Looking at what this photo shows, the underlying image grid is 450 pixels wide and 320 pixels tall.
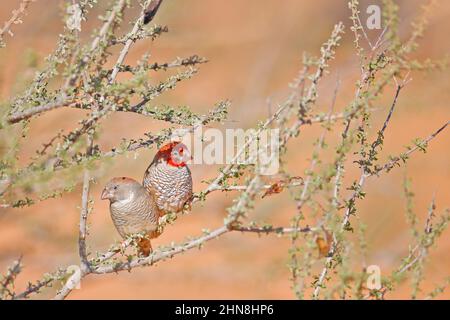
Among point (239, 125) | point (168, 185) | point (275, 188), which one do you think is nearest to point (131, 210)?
point (168, 185)

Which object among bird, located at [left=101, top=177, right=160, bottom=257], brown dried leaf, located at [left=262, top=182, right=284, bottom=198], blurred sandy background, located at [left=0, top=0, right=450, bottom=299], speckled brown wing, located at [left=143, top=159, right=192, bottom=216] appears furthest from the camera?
blurred sandy background, located at [left=0, top=0, right=450, bottom=299]

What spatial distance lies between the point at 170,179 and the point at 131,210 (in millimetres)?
246

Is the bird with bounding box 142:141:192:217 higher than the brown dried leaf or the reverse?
higher

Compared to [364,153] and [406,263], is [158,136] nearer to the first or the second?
[364,153]

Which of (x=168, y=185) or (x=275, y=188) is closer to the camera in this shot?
(x=275, y=188)

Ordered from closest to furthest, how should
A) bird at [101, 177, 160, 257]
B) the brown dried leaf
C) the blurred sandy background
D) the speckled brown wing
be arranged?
1. the brown dried leaf
2. bird at [101, 177, 160, 257]
3. the speckled brown wing
4. the blurred sandy background

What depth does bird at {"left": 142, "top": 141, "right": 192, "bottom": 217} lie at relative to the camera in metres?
2.77

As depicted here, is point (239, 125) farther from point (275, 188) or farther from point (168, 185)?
point (275, 188)

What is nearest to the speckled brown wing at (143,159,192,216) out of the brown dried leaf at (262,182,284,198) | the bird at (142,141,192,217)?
the bird at (142,141,192,217)

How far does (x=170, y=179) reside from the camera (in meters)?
2.82

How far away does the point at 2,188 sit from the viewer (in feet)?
6.43

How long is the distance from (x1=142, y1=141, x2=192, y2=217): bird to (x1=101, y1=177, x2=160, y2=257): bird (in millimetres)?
81

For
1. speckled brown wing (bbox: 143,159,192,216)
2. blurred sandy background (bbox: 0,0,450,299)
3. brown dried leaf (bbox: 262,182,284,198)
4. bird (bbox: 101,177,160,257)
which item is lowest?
brown dried leaf (bbox: 262,182,284,198)

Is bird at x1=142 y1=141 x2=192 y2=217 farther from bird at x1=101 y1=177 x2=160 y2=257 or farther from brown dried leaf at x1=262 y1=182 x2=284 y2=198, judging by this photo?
brown dried leaf at x1=262 y1=182 x2=284 y2=198
